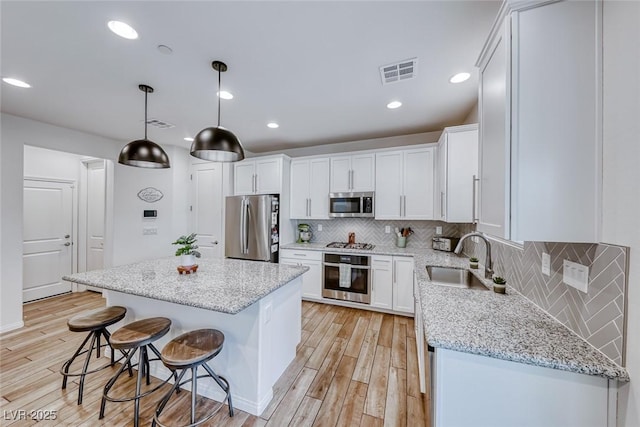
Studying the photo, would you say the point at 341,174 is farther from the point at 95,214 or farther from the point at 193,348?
the point at 95,214

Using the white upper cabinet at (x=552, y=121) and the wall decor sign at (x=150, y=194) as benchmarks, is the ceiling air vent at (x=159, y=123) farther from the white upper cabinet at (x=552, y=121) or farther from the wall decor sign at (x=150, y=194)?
the white upper cabinet at (x=552, y=121)

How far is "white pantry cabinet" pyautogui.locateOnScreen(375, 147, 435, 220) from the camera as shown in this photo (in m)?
3.29

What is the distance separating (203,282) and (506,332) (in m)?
1.95

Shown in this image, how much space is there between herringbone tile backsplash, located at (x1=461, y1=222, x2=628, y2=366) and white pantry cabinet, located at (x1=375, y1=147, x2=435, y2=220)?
182cm

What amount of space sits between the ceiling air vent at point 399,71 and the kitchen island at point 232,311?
190 centimetres

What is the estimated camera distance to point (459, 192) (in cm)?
262

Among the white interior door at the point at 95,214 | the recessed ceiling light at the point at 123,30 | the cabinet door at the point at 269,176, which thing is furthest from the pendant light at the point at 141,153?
the white interior door at the point at 95,214

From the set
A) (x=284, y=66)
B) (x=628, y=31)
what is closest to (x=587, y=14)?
(x=628, y=31)

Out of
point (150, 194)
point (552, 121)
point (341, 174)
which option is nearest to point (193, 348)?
point (552, 121)

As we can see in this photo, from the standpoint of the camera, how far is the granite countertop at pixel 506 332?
2.98ft

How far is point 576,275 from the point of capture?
1.09 m

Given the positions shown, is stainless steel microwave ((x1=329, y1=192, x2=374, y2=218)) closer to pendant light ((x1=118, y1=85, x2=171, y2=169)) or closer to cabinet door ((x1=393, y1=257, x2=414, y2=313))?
cabinet door ((x1=393, y1=257, x2=414, y2=313))

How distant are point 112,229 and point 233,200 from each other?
1970 mm

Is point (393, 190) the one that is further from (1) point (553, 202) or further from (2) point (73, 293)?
(2) point (73, 293)
